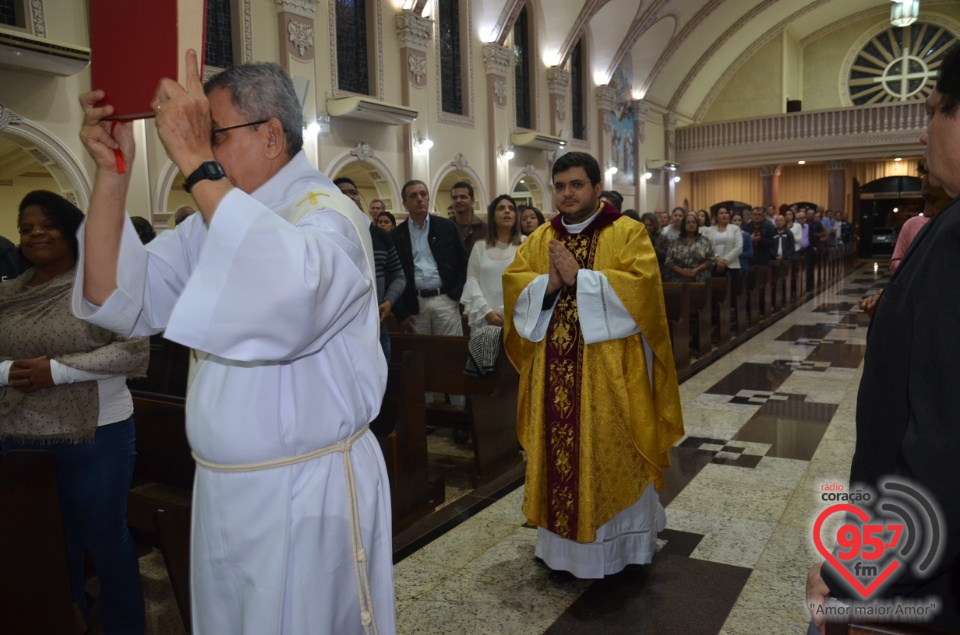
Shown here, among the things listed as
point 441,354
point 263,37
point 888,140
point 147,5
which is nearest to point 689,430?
point 441,354

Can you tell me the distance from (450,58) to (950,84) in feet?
42.8

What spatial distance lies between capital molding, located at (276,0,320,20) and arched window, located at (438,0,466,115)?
3.30m

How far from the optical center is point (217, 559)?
142 centimetres

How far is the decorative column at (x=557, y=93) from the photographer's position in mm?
15695

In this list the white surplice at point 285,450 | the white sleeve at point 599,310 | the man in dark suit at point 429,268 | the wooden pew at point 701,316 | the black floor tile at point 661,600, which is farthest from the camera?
the wooden pew at point 701,316

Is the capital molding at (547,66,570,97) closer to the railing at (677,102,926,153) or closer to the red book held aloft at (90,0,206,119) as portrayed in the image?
the railing at (677,102,926,153)

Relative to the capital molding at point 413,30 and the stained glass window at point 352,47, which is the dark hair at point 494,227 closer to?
the stained glass window at point 352,47

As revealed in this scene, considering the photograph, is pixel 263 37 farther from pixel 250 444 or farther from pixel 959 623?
pixel 959 623

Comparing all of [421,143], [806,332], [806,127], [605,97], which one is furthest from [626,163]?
[806,332]

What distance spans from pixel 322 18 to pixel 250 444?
10.4 m

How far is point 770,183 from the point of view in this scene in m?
21.8

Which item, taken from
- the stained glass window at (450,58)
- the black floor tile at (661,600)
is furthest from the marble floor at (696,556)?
the stained glass window at (450,58)

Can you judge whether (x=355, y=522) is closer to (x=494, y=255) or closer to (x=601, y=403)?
(x=601, y=403)

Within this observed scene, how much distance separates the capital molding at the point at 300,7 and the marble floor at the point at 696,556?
764 centimetres
